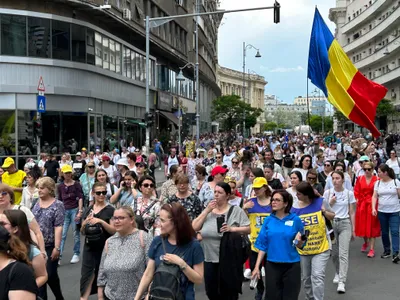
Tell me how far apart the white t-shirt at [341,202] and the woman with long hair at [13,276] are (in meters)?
5.16

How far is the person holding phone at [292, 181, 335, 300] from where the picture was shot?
6.25 m

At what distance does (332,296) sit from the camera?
285 inches

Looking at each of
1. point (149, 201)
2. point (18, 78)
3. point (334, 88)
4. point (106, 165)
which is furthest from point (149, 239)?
point (18, 78)

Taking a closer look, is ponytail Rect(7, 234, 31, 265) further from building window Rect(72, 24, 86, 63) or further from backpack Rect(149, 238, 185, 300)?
building window Rect(72, 24, 86, 63)

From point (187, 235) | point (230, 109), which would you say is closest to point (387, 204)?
point (187, 235)

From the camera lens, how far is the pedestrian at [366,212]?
969 cm

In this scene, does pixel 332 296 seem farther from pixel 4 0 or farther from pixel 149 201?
pixel 4 0

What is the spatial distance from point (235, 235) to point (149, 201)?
165cm

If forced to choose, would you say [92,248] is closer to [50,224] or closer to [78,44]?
[50,224]

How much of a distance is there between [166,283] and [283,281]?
1.88 meters

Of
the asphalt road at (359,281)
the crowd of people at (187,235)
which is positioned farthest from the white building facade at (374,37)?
the crowd of people at (187,235)

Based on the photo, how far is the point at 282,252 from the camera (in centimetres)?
A: 552

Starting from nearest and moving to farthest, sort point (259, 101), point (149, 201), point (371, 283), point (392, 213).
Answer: point (149, 201) < point (371, 283) < point (392, 213) < point (259, 101)

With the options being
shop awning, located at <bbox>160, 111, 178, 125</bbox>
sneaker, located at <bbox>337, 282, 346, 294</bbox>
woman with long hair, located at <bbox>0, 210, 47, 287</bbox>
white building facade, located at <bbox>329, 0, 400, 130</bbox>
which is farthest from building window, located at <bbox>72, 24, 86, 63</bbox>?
white building facade, located at <bbox>329, 0, 400, 130</bbox>
